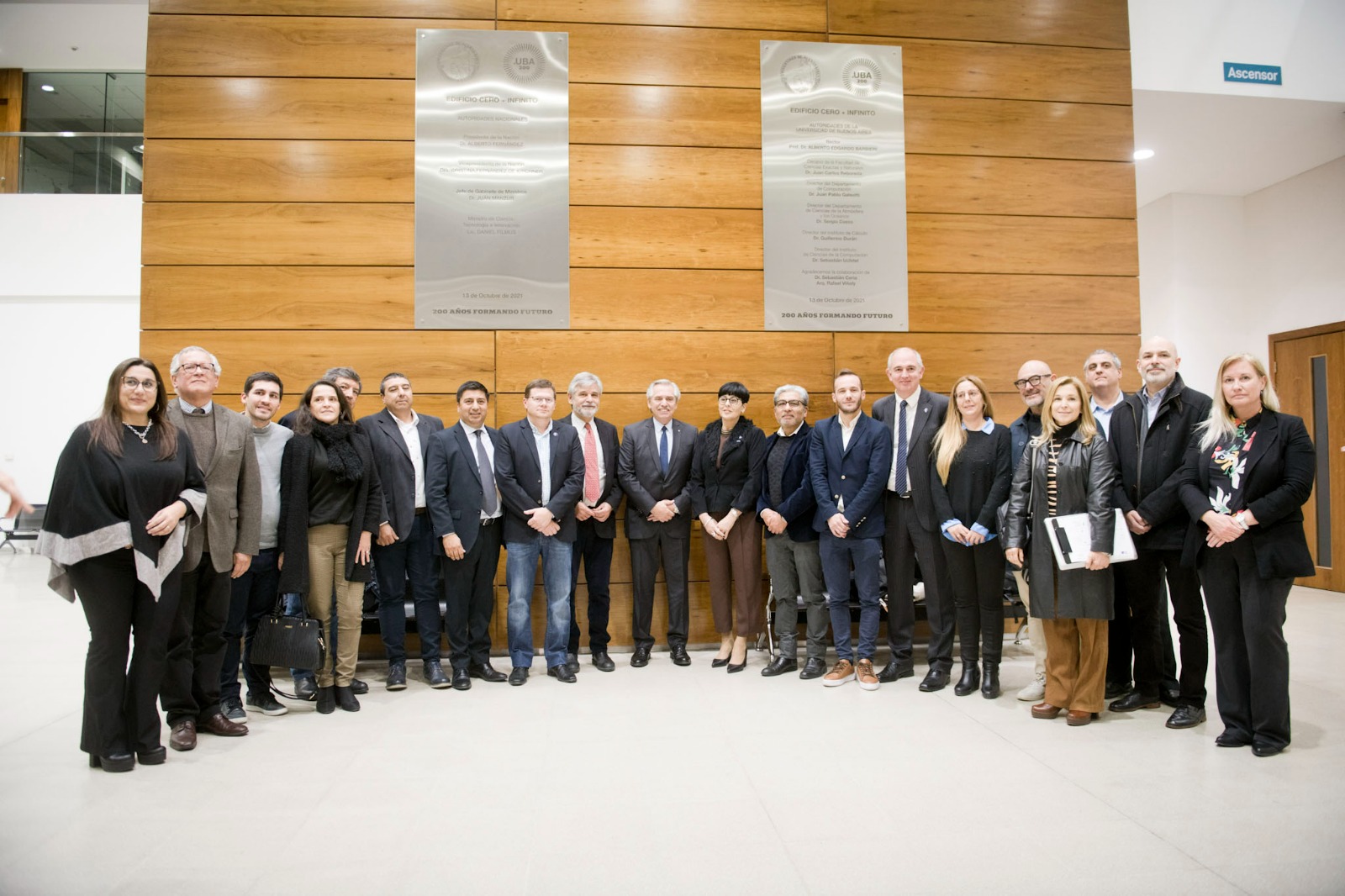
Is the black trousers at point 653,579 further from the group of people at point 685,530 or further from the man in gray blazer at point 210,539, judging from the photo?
the man in gray blazer at point 210,539

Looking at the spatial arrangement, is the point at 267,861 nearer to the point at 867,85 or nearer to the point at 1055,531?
the point at 1055,531

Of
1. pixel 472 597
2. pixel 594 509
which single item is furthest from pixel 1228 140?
pixel 472 597

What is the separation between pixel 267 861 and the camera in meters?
2.06

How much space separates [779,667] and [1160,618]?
1.83 metres

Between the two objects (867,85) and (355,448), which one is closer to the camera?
(355,448)

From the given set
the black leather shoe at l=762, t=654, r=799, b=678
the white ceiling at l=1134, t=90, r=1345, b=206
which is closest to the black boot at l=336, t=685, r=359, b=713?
the black leather shoe at l=762, t=654, r=799, b=678

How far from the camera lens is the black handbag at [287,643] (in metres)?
3.18

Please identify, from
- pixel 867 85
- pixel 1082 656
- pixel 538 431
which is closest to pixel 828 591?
pixel 1082 656

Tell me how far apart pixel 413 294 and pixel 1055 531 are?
3740mm

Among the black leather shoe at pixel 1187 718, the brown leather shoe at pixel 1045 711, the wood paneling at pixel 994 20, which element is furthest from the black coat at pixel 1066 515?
the wood paneling at pixel 994 20

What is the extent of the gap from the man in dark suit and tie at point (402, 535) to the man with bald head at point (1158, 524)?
131 inches

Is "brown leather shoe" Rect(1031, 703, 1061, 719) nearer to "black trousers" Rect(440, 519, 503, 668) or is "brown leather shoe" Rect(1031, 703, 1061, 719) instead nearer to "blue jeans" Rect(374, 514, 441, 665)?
"black trousers" Rect(440, 519, 503, 668)

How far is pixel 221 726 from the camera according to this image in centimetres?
311

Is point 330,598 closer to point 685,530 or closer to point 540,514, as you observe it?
point 540,514
